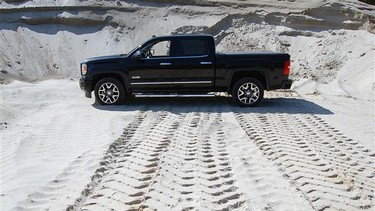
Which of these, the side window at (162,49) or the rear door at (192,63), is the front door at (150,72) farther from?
the side window at (162,49)

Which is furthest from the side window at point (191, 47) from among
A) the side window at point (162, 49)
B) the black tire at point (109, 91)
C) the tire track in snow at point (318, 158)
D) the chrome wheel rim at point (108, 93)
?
the tire track in snow at point (318, 158)

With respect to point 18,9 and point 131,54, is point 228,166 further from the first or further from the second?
point 18,9

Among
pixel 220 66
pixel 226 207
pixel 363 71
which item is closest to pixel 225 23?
pixel 363 71

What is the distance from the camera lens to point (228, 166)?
5805mm

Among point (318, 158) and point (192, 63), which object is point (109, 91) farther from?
point (318, 158)

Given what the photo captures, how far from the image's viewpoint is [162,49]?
42.6ft

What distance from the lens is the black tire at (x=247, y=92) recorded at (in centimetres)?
1060

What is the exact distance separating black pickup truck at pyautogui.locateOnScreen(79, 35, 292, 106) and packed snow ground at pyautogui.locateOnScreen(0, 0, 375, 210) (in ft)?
1.53

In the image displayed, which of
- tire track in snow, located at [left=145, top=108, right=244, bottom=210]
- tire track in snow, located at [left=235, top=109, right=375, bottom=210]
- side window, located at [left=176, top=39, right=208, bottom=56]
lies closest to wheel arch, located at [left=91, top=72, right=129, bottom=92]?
side window, located at [left=176, top=39, right=208, bottom=56]

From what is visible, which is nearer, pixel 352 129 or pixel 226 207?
pixel 226 207

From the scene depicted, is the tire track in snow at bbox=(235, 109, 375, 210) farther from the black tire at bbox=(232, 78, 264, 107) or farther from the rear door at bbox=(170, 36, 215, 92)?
the rear door at bbox=(170, 36, 215, 92)

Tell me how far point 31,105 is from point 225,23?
10835mm

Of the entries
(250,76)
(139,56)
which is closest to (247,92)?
(250,76)

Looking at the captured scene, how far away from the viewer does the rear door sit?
1056 centimetres
